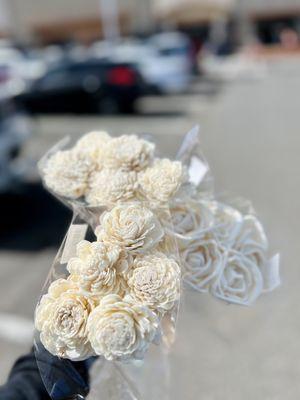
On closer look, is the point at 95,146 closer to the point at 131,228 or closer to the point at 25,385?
the point at 131,228

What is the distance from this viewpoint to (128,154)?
1.15 m

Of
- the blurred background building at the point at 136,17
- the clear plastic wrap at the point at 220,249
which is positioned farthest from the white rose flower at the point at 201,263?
the blurred background building at the point at 136,17

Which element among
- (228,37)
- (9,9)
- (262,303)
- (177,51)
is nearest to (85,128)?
(177,51)

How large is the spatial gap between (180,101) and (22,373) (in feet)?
35.7

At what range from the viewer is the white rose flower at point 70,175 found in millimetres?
1163

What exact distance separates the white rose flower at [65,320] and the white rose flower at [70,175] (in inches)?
11.6

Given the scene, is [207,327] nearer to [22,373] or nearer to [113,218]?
[22,373]

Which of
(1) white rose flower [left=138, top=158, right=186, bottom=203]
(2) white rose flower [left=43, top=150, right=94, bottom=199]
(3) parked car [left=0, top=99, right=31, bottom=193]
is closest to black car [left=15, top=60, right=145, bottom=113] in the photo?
(3) parked car [left=0, top=99, right=31, bottom=193]

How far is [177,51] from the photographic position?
13.0 meters

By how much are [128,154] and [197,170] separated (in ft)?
0.84

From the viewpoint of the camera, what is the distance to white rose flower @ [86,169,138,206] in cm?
107

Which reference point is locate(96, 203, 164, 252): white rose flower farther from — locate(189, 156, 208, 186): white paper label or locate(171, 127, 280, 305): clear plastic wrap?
locate(189, 156, 208, 186): white paper label

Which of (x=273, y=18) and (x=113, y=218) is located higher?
(x=113, y=218)

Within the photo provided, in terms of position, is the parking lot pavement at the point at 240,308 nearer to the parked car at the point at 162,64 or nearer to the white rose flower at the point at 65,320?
the white rose flower at the point at 65,320
